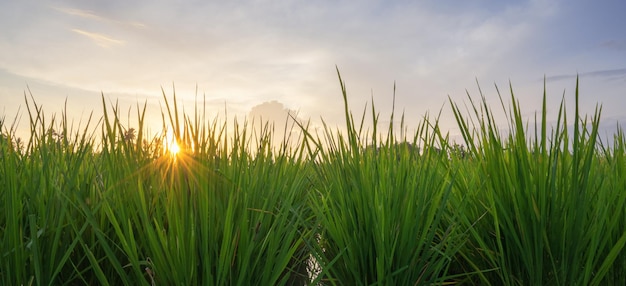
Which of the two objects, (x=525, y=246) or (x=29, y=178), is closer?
(x=525, y=246)

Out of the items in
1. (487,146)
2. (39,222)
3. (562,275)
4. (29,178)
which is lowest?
(562,275)

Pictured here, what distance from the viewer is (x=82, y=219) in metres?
1.86

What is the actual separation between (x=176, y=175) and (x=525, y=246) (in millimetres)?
1149

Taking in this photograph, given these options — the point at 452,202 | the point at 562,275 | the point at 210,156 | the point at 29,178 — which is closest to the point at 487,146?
the point at 452,202

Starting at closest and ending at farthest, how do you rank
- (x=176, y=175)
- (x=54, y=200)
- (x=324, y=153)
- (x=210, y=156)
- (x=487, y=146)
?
1. (x=176, y=175)
2. (x=210, y=156)
3. (x=54, y=200)
4. (x=487, y=146)
5. (x=324, y=153)

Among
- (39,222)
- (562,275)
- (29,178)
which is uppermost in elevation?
(29,178)

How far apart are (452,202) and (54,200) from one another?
58.7 inches

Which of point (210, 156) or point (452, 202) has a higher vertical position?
point (210, 156)

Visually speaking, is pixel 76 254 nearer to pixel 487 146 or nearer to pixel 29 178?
pixel 29 178

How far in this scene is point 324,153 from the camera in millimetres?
1993

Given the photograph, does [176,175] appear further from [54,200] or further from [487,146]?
[487,146]

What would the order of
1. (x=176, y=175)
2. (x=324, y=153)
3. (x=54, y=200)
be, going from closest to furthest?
(x=176, y=175)
(x=54, y=200)
(x=324, y=153)

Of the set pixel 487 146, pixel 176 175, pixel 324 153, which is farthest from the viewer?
pixel 324 153

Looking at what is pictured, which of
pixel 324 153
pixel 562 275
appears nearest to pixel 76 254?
pixel 324 153
